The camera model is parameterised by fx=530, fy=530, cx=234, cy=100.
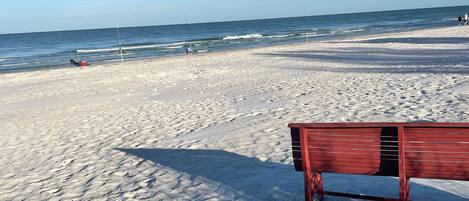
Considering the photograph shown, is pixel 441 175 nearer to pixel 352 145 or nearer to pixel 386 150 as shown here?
pixel 386 150

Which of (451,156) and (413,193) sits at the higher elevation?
(451,156)

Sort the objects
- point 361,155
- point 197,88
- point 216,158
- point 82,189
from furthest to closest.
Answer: point 197,88 < point 216,158 < point 82,189 < point 361,155

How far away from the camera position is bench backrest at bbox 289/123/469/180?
364cm

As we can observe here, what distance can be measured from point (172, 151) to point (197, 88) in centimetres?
724

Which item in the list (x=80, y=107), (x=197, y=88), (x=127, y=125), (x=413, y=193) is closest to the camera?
(x=413, y=193)

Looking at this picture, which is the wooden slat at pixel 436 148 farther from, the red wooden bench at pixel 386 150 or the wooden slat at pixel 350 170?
the wooden slat at pixel 350 170

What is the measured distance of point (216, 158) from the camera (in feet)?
21.5

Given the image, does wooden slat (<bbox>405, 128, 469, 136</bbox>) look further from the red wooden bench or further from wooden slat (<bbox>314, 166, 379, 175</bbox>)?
wooden slat (<bbox>314, 166, 379, 175</bbox>)

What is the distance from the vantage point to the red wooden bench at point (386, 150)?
365cm

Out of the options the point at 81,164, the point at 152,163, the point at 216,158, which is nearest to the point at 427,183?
the point at 216,158

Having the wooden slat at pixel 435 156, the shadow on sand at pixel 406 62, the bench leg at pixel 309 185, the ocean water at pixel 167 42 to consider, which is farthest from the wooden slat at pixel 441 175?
the ocean water at pixel 167 42

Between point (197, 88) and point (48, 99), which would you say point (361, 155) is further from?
point (48, 99)

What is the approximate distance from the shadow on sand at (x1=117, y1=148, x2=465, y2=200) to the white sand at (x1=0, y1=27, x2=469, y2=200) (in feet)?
0.04

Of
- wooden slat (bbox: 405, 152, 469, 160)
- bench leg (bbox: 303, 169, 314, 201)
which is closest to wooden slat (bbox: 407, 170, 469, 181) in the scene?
wooden slat (bbox: 405, 152, 469, 160)
